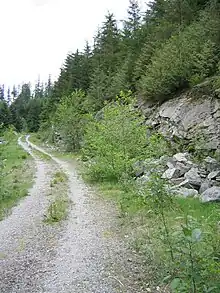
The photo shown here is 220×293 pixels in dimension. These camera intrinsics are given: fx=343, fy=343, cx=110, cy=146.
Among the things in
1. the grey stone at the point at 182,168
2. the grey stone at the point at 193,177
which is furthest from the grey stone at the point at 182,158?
the grey stone at the point at 193,177

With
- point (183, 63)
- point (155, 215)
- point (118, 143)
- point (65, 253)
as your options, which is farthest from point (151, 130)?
point (65, 253)

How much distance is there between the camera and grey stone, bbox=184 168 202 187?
43.0 ft

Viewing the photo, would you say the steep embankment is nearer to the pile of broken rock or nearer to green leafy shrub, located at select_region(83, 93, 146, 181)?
the pile of broken rock

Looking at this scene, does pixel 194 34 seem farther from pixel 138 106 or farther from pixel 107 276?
pixel 107 276

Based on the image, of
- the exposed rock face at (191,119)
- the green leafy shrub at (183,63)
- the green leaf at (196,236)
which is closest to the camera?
the green leaf at (196,236)

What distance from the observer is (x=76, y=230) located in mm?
9273

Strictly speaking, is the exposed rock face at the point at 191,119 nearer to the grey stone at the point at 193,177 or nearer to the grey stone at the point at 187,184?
the grey stone at the point at 193,177

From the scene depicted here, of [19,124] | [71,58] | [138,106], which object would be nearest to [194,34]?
[138,106]

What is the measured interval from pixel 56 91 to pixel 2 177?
5187 centimetres

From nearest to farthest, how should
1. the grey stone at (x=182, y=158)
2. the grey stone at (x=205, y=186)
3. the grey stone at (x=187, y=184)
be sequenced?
the grey stone at (x=205, y=186) < the grey stone at (x=187, y=184) < the grey stone at (x=182, y=158)

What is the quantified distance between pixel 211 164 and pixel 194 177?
143cm

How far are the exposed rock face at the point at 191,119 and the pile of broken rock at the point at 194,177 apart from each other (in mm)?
1929

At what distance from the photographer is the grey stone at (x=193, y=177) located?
13117 millimetres

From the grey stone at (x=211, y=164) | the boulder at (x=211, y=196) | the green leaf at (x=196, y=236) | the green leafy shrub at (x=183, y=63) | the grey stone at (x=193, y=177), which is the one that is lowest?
the boulder at (x=211, y=196)
